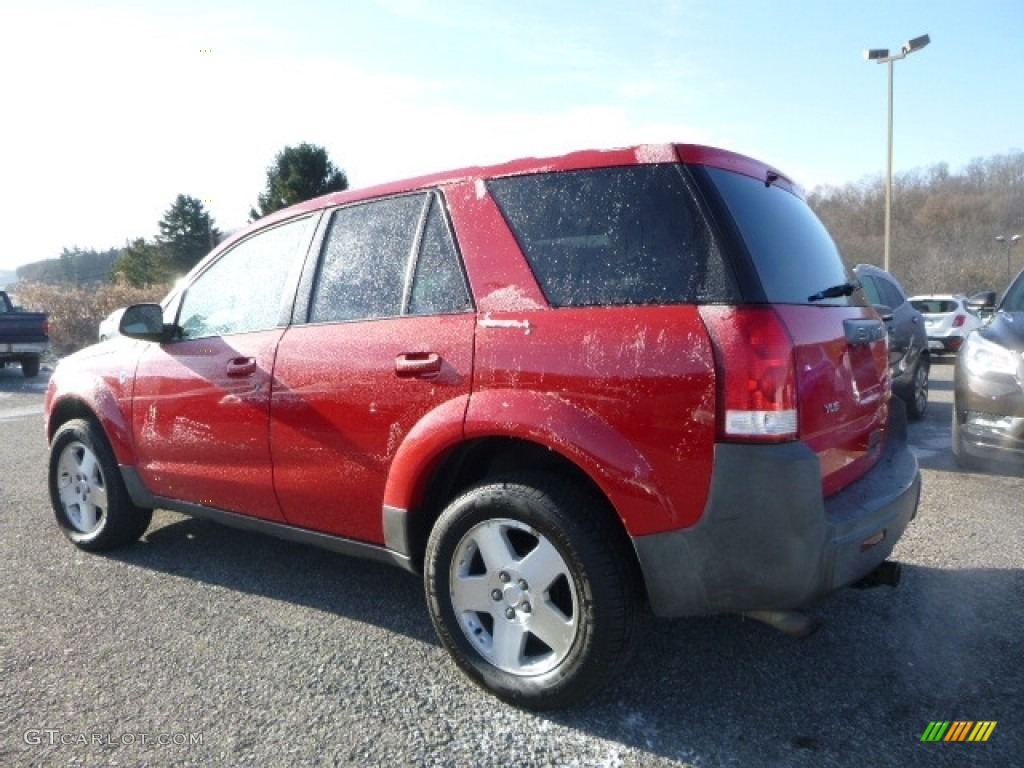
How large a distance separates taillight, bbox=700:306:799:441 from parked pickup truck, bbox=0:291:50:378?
1645 cm

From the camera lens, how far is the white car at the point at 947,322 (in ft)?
51.4

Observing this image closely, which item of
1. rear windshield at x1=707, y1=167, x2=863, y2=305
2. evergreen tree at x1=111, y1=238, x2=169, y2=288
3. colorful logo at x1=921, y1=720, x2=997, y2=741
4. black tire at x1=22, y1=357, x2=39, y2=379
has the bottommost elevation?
colorful logo at x1=921, y1=720, x2=997, y2=741

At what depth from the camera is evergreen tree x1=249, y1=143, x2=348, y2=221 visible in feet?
114

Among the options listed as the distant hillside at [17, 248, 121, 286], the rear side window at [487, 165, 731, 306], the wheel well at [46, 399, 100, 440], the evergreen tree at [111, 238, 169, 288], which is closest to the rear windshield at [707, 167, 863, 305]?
the rear side window at [487, 165, 731, 306]

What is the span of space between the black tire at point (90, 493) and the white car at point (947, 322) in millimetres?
15021

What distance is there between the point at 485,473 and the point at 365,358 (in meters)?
0.62

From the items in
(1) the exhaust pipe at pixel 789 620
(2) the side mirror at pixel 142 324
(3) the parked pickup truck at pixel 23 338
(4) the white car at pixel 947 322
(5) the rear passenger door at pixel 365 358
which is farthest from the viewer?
(4) the white car at pixel 947 322

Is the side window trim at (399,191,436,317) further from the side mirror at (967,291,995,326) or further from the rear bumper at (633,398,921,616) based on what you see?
the side mirror at (967,291,995,326)

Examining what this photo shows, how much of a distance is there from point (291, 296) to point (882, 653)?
2718 mm

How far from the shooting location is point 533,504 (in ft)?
8.04

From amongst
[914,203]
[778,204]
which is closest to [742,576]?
[778,204]

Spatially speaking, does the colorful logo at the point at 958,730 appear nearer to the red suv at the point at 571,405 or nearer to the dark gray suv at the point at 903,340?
the red suv at the point at 571,405

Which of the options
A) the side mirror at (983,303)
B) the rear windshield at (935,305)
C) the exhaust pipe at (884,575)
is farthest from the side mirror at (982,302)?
the rear windshield at (935,305)


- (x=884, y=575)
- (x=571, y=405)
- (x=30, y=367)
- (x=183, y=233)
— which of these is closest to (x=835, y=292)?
(x=884, y=575)
